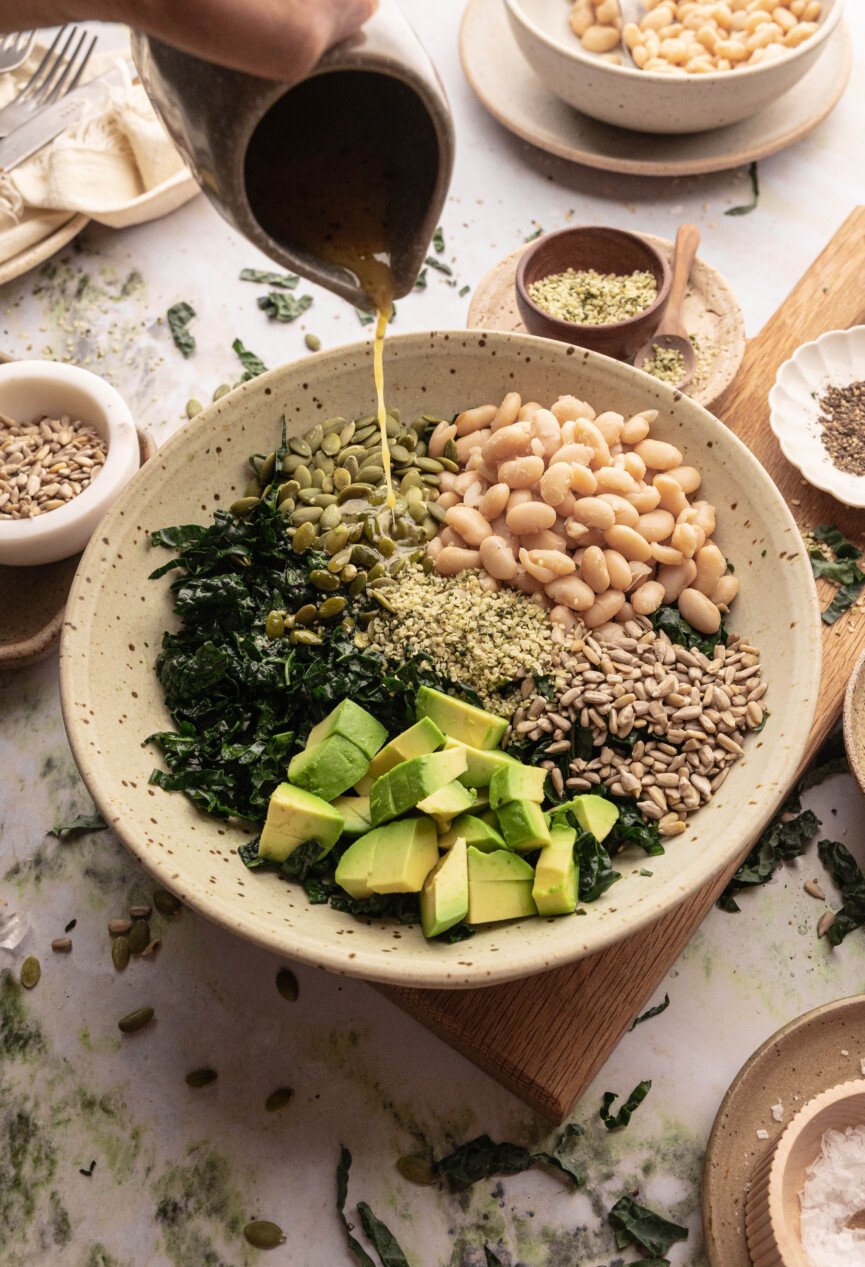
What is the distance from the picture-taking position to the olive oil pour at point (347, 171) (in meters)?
1.28

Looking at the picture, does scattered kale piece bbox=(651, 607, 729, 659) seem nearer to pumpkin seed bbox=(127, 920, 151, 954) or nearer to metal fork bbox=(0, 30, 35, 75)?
pumpkin seed bbox=(127, 920, 151, 954)

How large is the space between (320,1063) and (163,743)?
25.7 inches

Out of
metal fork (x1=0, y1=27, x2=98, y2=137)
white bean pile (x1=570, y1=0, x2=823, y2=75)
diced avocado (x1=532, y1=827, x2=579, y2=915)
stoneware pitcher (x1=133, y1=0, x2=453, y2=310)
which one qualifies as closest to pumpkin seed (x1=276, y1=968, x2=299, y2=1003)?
diced avocado (x1=532, y1=827, x2=579, y2=915)

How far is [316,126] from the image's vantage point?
1.29 metres

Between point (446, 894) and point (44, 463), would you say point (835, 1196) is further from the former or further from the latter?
point (44, 463)

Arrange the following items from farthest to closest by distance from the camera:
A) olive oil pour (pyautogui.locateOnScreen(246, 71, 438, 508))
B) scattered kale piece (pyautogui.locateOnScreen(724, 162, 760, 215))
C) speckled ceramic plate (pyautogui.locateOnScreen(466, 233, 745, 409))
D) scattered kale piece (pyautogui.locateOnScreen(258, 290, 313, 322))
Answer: scattered kale piece (pyautogui.locateOnScreen(724, 162, 760, 215)) → scattered kale piece (pyautogui.locateOnScreen(258, 290, 313, 322)) → speckled ceramic plate (pyautogui.locateOnScreen(466, 233, 745, 409)) → olive oil pour (pyautogui.locateOnScreen(246, 71, 438, 508))

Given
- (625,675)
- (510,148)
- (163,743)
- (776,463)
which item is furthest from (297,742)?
(510,148)

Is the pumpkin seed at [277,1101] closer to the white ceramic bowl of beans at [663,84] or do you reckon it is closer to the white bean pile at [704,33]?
the white ceramic bowl of beans at [663,84]

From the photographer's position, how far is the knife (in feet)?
8.75

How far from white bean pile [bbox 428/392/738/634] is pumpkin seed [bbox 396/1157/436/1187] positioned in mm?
972

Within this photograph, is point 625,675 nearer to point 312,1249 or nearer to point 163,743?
point 163,743

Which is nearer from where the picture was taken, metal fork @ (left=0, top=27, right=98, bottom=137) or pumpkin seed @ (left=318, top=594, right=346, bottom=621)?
pumpkin seed @ (left=318, top=594, right=346, bottom=621)

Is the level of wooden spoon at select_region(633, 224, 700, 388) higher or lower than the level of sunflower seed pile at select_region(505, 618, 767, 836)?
higher

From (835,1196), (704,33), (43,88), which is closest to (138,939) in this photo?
(835,1196)
